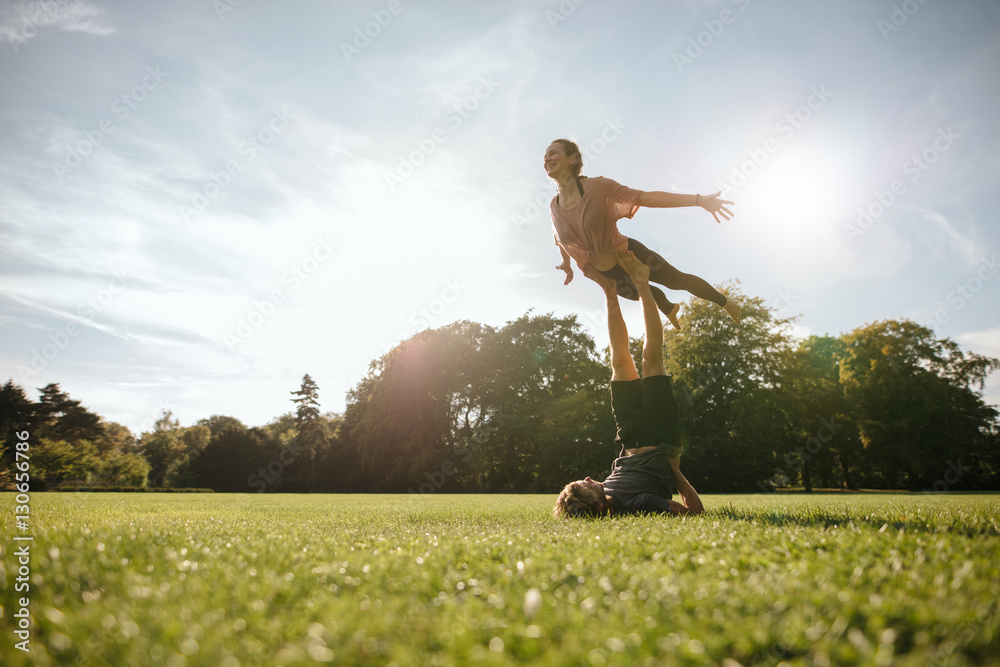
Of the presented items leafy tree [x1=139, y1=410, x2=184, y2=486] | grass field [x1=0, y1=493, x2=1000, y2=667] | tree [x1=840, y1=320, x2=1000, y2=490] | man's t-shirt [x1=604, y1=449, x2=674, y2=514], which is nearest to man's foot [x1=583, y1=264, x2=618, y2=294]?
man's t-shirt [x1=604, y1=449, x2=674, y2=514]

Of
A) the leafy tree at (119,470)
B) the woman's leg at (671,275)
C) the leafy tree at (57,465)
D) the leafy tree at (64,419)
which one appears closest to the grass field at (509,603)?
the woman's leg at (671,275)

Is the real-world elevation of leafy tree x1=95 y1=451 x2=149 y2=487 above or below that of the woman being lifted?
below

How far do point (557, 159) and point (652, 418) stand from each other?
3124 mm

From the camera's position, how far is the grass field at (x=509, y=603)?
3.82 feet

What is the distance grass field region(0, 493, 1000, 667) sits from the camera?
3.82 ft

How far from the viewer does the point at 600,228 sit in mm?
5512

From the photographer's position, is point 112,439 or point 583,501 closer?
point 583,501

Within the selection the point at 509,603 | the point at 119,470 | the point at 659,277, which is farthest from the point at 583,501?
the point at 119,470

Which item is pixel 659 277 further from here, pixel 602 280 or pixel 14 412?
pixel 14 412

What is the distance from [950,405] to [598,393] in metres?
24.6

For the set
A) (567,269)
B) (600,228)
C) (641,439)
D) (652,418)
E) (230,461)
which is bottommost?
(230,461)

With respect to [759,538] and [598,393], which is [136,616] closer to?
[759,538]

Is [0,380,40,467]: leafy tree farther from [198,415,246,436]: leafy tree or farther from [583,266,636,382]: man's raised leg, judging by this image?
[583,266,636,382]: man's raised leg

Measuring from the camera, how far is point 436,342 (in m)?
41.0
